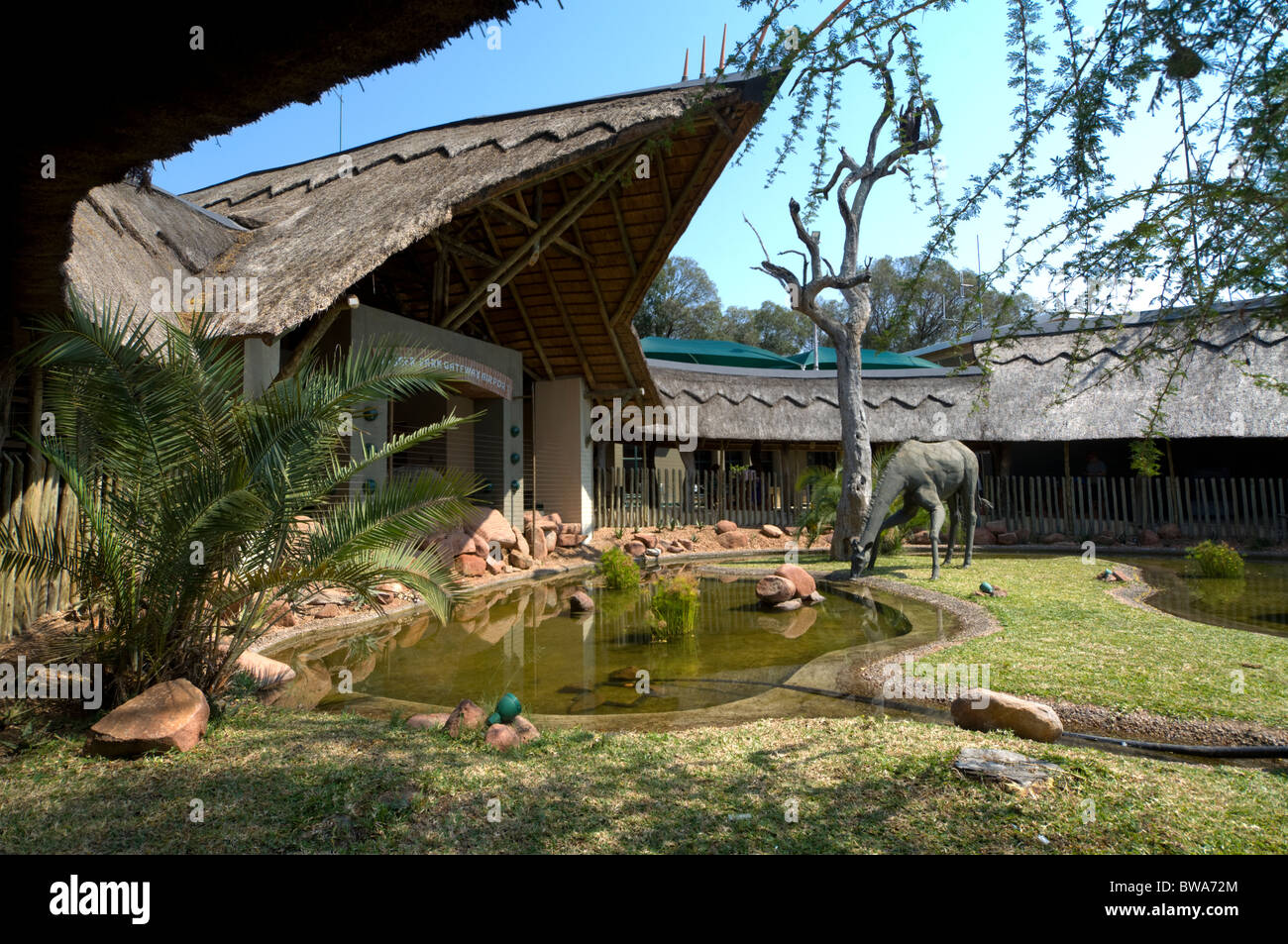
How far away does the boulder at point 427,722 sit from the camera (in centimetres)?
400

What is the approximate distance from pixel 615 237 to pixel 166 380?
10.5 m

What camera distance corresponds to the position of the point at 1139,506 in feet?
50.7

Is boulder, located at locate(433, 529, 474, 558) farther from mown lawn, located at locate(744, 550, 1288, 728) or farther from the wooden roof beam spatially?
mown lawn, located at locate(744, 550, 1288, 728)

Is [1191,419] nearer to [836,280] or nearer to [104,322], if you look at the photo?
[836,280]

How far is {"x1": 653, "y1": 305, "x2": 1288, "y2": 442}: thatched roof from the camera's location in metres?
15.3

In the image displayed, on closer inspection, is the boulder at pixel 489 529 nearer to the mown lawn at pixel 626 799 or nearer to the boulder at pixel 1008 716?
the mown lawn at pixel 626 799

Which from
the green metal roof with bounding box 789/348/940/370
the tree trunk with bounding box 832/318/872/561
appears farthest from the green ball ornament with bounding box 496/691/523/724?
the green metal roof with bounding box 789/348/940/370

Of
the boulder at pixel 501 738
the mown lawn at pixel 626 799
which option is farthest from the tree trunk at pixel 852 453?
the boulder at pixel 501 738

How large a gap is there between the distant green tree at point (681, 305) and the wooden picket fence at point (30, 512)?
100 feet

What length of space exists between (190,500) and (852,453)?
10.8 meters

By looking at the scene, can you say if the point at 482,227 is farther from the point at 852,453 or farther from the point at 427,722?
the point at 427,722

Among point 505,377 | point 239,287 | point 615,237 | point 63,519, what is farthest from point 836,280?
point 63,519
